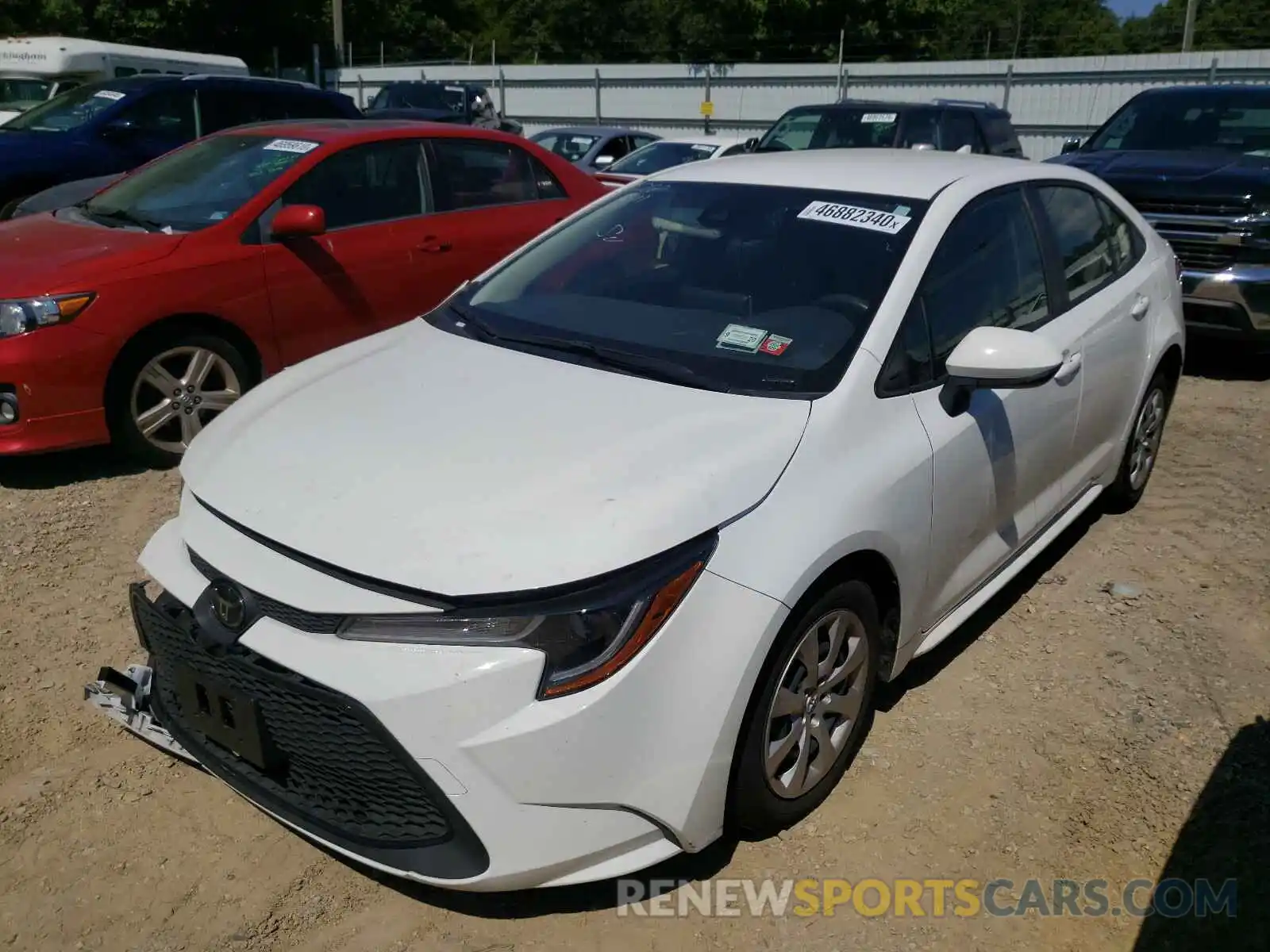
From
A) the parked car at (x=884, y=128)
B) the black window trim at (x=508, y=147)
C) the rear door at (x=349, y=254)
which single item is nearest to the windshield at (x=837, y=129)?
the parked car at (x=884, y=128)

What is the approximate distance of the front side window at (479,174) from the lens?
6113mm

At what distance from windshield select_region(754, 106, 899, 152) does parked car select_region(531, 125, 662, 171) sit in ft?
12.5

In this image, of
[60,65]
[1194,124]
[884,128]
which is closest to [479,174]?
[1194,124]

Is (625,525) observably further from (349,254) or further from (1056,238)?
(349,254)

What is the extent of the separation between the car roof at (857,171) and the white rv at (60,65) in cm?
1438

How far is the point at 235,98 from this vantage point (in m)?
9.76

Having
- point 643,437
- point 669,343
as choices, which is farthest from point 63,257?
point 643,437

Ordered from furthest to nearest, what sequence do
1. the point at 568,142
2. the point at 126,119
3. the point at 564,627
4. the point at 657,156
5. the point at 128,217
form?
the point at 568,142 < the point at 657,156 < the point at 126,119 < the point at 128,217 < the point at 564,627

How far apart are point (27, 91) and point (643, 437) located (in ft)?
56.6

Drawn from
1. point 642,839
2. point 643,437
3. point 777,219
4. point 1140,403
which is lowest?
point 642,839

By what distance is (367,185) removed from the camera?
5777 millimetres

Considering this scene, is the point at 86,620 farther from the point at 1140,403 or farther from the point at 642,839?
the point at 1140,403

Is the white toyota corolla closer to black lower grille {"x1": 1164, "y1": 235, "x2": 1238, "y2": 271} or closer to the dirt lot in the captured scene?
the dirt lot

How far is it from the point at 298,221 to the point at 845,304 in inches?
122
